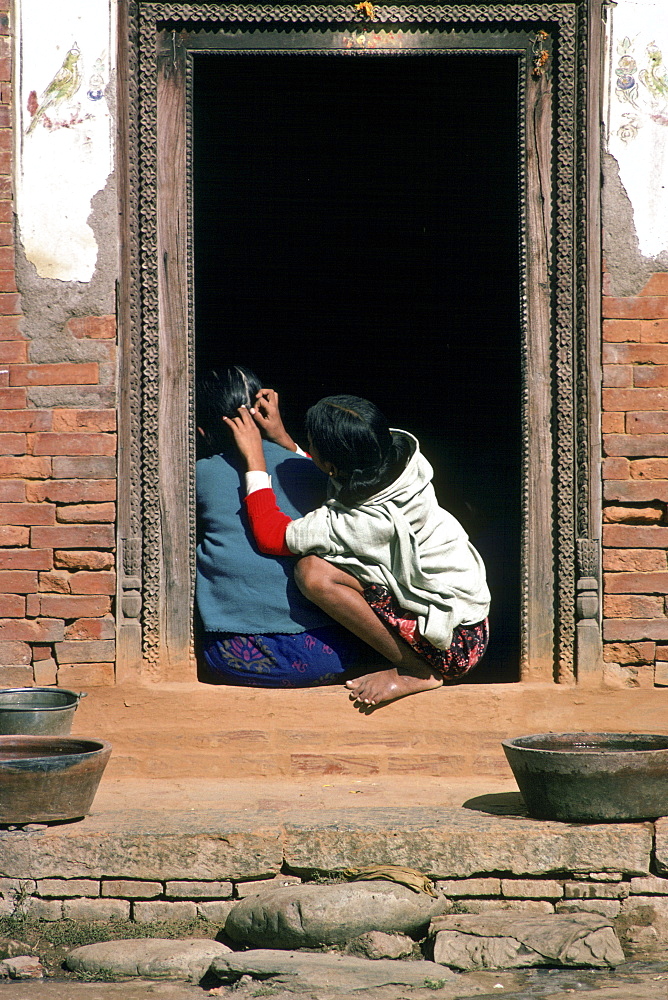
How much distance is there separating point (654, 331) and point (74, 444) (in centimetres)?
236

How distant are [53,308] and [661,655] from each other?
279cm

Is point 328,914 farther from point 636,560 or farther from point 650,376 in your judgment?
point 650,376

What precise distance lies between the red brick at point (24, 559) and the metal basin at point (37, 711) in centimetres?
48

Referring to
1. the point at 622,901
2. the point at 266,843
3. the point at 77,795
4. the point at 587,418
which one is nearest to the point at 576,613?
the point at 587,418

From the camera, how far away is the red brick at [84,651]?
13.8 feet

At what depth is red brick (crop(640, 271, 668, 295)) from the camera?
4230 mm

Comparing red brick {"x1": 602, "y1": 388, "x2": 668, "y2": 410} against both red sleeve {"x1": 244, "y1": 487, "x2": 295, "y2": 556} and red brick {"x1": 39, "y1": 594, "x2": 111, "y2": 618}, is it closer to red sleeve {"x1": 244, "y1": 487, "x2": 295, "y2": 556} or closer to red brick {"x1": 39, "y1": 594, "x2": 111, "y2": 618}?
red sleeve {"x1": 244, "y1": 487, "x2": 295, "y2": 556}

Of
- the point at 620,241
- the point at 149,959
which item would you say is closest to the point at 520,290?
the point at 620,241

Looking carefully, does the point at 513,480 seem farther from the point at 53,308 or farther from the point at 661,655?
the point at 53,308

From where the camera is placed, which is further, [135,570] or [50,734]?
[135,570]

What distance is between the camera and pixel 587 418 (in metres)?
4.29

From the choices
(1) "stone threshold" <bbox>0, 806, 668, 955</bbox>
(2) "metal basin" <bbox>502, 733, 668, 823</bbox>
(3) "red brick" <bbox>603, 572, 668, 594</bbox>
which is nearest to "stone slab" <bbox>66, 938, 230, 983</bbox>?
(1) "stone threshold" <bbox>0, 806, 668, 955</bbox>

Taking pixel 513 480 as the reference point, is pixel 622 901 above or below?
below

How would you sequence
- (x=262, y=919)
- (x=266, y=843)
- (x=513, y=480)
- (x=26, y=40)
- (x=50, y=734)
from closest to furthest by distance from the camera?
(x=262, y=919)
(x=266, y=843)
(x=50, y=734)
(x=26, y=40)
(x=513, y=480)
